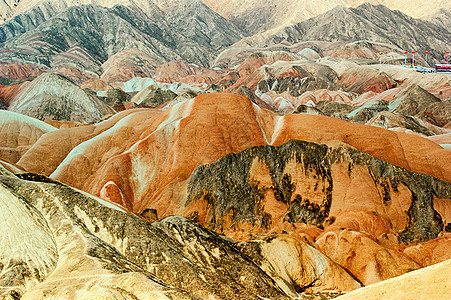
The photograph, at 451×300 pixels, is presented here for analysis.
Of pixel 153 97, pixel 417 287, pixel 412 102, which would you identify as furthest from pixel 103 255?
pixel 153 97

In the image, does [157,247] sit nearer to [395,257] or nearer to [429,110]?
[395,257]

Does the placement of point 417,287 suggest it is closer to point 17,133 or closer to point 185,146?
point 185,146

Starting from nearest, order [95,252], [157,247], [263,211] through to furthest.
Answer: [95,252] → [157,247] → [263,211]

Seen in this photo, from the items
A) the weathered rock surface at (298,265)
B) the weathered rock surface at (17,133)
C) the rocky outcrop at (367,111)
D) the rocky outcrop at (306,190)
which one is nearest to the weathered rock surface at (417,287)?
the weathered rock surface at (298,265)

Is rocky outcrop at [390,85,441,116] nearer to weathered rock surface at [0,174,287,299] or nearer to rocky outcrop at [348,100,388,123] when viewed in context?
rocky outcrop at [348,100,388,123]

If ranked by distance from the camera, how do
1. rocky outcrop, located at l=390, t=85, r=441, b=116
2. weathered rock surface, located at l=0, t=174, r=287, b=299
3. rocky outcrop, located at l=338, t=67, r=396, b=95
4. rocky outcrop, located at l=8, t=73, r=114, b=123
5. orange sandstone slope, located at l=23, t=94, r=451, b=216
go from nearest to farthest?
1. weathered rock surface, located at l=0, t=174, r=287, b=299
2. orange sandstone slope, located at l=23, t=94, r=451, b=216
3. rocky outcrop, located at l=8, t=73, r=114, b=123
4. rocky outcrop, located at l=390, t=85, r=441, b=116
5. rocky outcrop, located at l=338, t=67, r=396, b=95

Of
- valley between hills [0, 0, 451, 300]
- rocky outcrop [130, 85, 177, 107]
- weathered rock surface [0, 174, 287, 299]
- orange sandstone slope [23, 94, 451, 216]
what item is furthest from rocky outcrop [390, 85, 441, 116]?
weathered rock surface [0, 174, 287, 299]

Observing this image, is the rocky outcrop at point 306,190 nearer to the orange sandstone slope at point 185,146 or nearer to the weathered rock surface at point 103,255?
the orange sandstone slope at point 185,146

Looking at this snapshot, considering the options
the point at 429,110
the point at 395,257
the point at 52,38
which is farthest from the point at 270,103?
the point at 52,38
